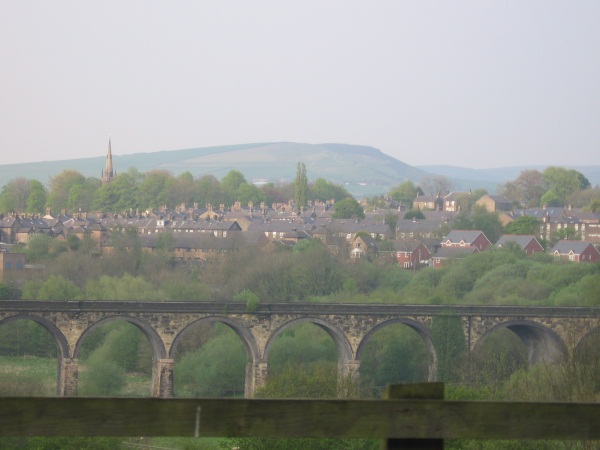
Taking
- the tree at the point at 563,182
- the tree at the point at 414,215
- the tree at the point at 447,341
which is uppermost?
the tree at the point at 563,182

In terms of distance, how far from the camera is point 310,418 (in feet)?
13.7

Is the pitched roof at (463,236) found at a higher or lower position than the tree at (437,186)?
lower

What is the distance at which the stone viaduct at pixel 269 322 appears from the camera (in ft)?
125

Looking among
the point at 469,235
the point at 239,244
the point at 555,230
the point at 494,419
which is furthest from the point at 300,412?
the point at 555,230

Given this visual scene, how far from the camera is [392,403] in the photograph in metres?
4.16

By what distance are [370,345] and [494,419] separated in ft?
126

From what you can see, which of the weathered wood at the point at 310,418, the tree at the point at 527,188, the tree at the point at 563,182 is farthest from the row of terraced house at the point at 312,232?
the weathered wood at the point at 310,418

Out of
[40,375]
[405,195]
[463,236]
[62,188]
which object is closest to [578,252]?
[463,236]

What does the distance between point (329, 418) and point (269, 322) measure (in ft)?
117

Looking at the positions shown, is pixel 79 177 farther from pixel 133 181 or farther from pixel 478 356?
pixel 478 356

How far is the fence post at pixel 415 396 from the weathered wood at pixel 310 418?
24 mm

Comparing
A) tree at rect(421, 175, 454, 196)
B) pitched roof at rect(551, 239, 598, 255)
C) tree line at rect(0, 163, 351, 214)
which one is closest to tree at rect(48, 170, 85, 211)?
tree line at rect(0, 163, 351, 214)

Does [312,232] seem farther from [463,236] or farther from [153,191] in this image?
[153,191]

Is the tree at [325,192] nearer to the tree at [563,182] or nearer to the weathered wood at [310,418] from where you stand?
the tree at [563,182]
